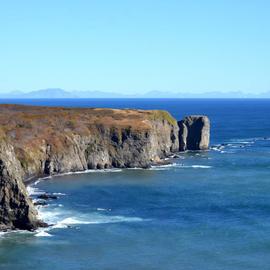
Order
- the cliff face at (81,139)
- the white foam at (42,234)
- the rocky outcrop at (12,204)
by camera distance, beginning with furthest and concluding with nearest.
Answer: the cliff face at (81,139)
the rocky outcrop at (12,204)
the white foam at (42,234)

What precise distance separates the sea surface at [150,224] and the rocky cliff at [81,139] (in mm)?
A: 7083

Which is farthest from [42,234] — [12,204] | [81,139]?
[81,139]

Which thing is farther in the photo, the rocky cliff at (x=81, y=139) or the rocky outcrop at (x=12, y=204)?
the rocky cliff at (x=81, y=139)

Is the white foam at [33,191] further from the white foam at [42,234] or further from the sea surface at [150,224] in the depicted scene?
the white foam at [42,234]

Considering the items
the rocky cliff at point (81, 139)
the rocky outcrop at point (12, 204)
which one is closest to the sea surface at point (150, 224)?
the rocky outcrop at point (12, 204)

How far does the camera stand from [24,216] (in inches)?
3910

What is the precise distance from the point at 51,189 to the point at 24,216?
35083 mm

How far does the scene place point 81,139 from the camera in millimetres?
169000

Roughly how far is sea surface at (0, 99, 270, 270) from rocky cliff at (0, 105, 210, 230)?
23.2 ft

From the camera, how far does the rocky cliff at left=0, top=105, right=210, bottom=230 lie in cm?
15500

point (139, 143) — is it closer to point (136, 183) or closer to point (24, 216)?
point (136, 183)

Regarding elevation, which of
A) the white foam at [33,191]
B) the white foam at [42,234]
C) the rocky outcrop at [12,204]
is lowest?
the white foam at [42,234]

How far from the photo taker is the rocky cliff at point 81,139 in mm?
155000

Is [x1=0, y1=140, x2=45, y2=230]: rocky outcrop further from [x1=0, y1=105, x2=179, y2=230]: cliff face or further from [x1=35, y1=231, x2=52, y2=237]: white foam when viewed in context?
[x1=0, y1=105, x2=179, y2=230]: cliff face
